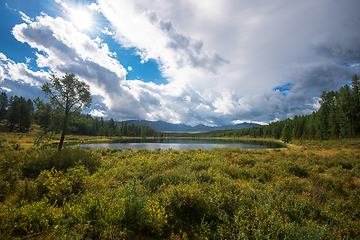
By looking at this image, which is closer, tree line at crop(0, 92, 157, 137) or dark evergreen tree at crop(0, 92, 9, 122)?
tree line at crop(0, 92, 157, 137)

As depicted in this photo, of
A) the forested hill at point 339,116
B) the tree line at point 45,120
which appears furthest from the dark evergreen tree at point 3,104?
the forested hill at point 339,116

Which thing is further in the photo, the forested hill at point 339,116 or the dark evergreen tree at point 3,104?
the dark evergreen tree at point 3,104

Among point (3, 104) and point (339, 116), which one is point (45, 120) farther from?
point (339, 116)

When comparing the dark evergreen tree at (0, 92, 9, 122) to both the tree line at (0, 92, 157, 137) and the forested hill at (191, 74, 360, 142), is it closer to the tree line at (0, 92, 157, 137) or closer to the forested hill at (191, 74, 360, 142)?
the tree line at (0, 92, 157, 137)

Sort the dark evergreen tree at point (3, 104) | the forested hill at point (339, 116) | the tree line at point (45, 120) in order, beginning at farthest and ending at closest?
the dark evergreen tree at point (3, 104) → the forested hill at point (339, 116) → the tree line at point (45, 120)

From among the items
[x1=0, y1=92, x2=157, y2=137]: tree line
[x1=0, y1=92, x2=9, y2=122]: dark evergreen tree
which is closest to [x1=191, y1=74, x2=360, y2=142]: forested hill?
[x1=0, y1=92, x2=157, y2=137]: tree line

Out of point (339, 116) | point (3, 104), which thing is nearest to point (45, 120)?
point (3, 104)

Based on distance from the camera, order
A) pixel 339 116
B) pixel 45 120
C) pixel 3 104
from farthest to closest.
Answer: pixel 3 104 < pixel 339 116 < pixel 45 120

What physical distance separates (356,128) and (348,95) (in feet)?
32.8

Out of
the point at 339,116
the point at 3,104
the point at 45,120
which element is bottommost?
the point at 45,120

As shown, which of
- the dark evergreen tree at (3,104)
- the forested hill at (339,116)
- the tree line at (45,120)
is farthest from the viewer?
the dark evergreen tree at (3,104)

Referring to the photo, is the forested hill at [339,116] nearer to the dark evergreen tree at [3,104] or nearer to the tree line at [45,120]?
the tree line at [45,120]

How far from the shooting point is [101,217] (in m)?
3.75

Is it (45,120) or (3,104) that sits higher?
(3,104)
